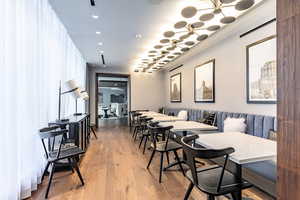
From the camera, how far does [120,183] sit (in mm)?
2523

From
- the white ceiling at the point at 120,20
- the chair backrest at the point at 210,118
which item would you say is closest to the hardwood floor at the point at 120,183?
the chair backrest at the point at 210,118

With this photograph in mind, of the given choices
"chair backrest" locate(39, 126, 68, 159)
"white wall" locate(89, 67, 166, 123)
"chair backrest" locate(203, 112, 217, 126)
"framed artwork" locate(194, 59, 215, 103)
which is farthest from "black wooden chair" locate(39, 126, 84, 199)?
"white wall" locate(89, 67, 166, 123)

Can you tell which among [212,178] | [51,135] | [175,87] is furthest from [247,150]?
[175,87]

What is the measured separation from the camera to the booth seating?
2129 mm

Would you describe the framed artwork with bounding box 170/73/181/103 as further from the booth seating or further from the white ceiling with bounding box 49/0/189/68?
the white ceiling with bounding box 49/0/189/68

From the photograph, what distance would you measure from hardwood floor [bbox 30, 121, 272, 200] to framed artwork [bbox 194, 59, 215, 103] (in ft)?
9.02

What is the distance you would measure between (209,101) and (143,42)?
2628 millimetres

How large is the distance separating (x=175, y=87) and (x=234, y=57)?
3.75m

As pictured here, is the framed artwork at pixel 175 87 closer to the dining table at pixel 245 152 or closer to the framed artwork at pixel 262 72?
the framed artwork at pixel 262 72

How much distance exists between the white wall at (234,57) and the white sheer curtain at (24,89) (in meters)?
3.61

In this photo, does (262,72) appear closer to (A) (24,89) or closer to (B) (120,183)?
(B) (120,183)

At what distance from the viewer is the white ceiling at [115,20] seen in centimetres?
289

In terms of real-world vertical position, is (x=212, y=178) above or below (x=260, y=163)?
above

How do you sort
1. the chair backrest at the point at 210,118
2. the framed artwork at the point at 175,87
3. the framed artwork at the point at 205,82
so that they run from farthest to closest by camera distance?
the framed artwork at the point at 175,87, the framed artwork at the point at 205,82, the chair backrest at the point at 210,118
